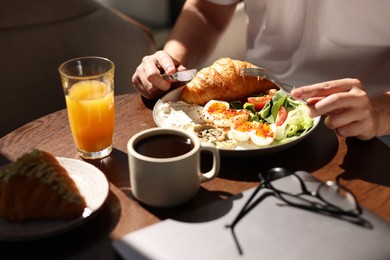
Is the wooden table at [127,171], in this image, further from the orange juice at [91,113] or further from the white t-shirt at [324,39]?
the white t-shirt at [324,39]

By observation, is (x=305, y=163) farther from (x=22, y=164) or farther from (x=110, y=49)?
(x=110, y=49)

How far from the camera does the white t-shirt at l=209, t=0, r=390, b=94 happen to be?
1422 mm

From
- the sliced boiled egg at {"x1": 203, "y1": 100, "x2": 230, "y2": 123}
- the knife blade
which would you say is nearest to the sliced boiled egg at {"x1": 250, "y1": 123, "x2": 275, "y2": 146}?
the sliced boiled egg at {"x1": 203, "y1": 100, "x2": 230, "y2": 123}

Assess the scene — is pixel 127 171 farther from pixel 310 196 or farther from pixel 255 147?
pixel 310 196

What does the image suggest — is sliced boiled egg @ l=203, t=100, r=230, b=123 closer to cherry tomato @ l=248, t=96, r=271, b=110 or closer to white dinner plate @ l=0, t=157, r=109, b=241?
cherry tomato @ l=248, t=96, r=271, b=110

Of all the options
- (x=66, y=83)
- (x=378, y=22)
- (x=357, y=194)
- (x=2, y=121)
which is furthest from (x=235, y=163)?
(x=2, y=121)

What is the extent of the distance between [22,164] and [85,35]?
121 centimetres

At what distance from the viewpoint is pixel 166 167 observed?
831 millimetres

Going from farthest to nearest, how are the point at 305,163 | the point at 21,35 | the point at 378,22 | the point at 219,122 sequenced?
the point at 21,35, the point at 378,22, the point at 219,122, the point at 305,163

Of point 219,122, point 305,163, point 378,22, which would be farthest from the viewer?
point 378,22

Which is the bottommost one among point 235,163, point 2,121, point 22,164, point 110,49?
point 2,121

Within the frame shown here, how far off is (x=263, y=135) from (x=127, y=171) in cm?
31

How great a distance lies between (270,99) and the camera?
1.22m

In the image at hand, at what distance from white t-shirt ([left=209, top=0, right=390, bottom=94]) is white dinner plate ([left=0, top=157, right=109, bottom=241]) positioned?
86 cm
